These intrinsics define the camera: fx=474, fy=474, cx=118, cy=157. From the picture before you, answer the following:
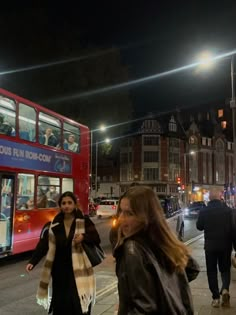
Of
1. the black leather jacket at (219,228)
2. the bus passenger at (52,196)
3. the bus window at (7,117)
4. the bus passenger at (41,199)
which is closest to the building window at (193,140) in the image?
the bus passenger at (52,196)

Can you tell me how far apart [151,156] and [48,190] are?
63479 millimetres

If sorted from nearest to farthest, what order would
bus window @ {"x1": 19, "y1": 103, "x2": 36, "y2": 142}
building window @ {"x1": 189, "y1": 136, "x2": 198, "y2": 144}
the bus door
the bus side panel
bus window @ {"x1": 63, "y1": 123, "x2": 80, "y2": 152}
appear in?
the bus door → the bus side panel → bus window @ {"x1": 19, "y1": 103, "x2": 36, "y2": 142} → bus window @ {"x1": 63, "y1": 123, "x2": 80, "y2": 152} → building window @ {"x1": 189, "y1": 136, "x2": 198, "y2": 144}

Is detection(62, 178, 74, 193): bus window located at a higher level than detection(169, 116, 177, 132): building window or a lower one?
lower

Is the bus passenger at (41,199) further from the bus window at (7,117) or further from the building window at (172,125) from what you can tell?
the building window at (172,125)

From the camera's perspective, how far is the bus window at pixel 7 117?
38.9 ft

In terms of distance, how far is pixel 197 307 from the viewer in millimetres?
6750

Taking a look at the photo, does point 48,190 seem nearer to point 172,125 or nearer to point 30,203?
point 30,203

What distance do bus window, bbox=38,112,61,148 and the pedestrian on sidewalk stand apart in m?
11.2

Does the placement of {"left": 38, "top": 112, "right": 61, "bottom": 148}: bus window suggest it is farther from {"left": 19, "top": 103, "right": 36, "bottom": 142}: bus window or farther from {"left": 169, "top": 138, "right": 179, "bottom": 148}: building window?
{"left": 169, "top": 138, "right": 179, "bottom": 148}: building window

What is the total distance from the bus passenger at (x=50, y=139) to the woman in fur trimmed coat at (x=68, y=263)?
888cm

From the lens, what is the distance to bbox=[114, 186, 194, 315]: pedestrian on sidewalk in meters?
2.30

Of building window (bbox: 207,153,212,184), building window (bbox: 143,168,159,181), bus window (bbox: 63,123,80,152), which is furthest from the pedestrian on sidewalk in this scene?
building window (bbox: 207,153,212,184)

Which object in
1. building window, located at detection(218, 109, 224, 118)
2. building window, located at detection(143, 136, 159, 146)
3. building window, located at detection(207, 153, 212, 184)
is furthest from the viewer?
building window, located at detection(218, 109, 224, 118)

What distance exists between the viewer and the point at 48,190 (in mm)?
13781
